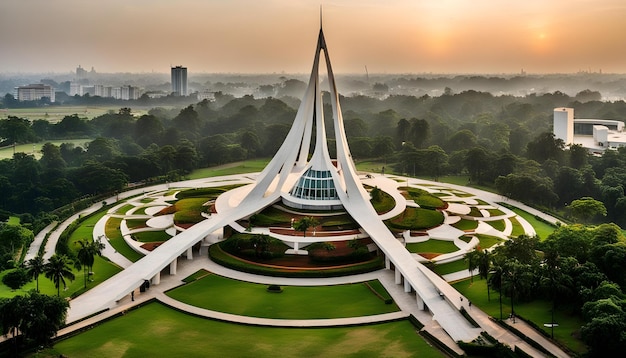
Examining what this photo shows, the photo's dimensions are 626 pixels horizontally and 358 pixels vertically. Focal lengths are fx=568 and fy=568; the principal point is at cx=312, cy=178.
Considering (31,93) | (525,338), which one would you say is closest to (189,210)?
(525,338)

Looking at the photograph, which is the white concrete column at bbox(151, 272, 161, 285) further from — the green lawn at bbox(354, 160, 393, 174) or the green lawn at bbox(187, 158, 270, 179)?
the green lawn at bbox(354, 160, 393, 174)

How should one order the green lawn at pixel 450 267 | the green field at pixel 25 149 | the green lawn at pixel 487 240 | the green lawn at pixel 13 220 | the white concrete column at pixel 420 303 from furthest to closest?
Result: the green field at pixel 25 149 < the green lawn at pixel 13 220 < the green lawn at pixel 487 240 < the green lawn at pixel 450 267 < the white concrete column at pixel 420 303

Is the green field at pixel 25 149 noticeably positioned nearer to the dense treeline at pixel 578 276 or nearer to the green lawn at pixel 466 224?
the green lawn at pixel 466 224

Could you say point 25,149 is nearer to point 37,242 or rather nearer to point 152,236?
point 37,242

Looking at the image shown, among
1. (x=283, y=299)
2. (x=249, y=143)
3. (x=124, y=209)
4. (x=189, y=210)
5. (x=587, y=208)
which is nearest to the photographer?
(x=283, y=299)

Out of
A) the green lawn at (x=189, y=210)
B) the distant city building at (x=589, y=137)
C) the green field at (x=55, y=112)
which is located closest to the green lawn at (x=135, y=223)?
the green lawn at (x=189, y=210)

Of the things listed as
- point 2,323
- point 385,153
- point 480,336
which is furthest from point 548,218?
point 2,323
